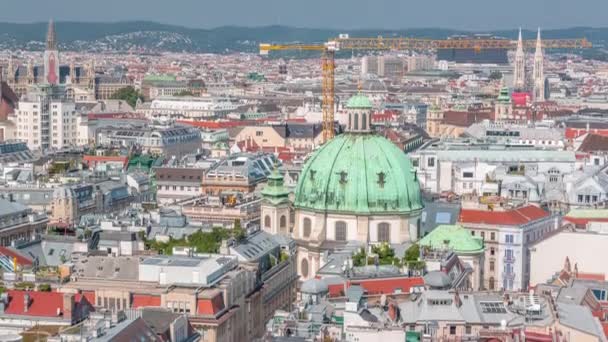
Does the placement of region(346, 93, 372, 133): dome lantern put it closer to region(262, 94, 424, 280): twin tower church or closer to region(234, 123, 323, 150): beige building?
region(262, 94, 424, 280): twin tower church

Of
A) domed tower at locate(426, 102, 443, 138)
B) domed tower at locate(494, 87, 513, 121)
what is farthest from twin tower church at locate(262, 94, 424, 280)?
domed tower at locate(426, 102, 443, 138)

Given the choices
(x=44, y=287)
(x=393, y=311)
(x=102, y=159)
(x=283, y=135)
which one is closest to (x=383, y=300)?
(x=393, y=311)

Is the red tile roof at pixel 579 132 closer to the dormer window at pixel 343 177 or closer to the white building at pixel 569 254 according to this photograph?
the white building at pixel 569 254

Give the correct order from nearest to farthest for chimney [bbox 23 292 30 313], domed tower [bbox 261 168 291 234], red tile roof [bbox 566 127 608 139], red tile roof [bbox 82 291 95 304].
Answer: chimney [bbox 23 292 30 313] → red tile roof [bbox 82 291 95 304] → domed tower [bbox 261 168 291 234] → red tile roof [bbox 566 127 608 139]

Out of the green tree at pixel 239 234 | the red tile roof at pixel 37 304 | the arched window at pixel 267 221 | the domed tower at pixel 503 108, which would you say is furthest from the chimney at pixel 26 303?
the domed tower at pixel 503 108

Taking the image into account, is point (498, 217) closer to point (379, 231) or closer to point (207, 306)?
point (379, 231)

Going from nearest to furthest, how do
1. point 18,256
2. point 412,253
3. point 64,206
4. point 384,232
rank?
1. point 18,256
2. point 412,253
3. point 384,232
4. point 64,206
